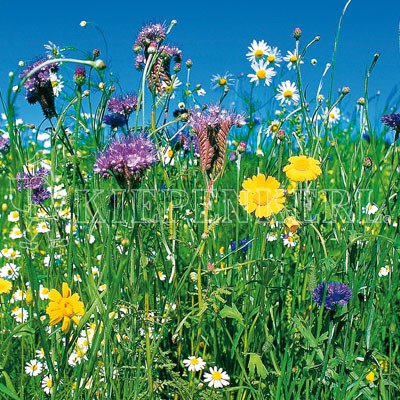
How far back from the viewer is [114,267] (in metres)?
1.24

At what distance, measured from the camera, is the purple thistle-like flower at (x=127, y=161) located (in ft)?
3.76

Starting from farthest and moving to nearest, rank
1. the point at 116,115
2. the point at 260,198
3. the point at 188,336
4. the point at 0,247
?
the point at 0,247
the point at 116,115
the point at 188,336
the point at 260,198

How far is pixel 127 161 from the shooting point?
115cm

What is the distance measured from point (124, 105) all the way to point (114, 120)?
0.25ft

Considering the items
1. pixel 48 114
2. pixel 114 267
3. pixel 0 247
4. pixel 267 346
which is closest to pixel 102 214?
pixel 114 267

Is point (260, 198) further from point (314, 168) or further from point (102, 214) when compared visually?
point (102, 214)

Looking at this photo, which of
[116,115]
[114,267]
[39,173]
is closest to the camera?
[114,267]

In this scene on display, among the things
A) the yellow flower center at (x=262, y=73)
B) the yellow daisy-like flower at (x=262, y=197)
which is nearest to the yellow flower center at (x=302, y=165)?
the yellow daisy-like flower at (x=262, y=197)

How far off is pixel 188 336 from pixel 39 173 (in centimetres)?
72

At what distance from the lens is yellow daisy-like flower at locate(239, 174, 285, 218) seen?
1332 millimetres

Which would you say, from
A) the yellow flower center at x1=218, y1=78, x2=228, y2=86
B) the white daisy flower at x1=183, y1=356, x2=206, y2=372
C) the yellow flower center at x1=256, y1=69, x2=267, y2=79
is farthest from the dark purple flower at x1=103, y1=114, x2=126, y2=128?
the yellow flower center at x1=256, y1=69, x2=267, y2=79

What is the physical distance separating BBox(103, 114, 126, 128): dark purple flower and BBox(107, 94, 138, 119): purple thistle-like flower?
0.10ft

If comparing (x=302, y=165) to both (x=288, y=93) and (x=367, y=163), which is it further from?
(x=288, y=93)

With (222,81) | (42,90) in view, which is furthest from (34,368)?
(222,81)
